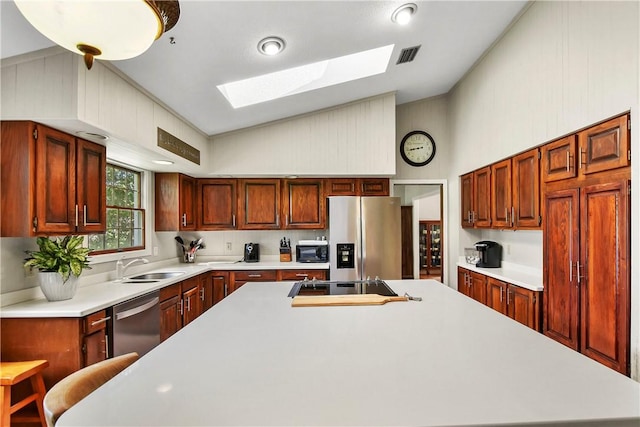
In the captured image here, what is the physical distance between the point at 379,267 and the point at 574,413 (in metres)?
3.27

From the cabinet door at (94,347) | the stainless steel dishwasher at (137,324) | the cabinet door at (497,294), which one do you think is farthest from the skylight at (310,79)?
the cabinet door at (497,294)

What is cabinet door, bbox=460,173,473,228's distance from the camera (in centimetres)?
427

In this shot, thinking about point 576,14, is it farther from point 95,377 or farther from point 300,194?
point 95,377

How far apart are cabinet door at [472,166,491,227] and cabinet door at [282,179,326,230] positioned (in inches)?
73.5

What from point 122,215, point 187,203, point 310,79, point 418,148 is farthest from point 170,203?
point 418,148

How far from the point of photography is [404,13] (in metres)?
2.52

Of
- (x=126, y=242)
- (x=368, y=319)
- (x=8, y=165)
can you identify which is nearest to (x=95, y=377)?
(x=368, y=319)

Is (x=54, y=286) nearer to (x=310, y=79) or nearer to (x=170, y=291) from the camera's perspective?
(x=170, y=291)

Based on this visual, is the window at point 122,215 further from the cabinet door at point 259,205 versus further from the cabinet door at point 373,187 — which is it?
the cabinet door at point 373,187

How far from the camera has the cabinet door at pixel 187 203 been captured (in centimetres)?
401

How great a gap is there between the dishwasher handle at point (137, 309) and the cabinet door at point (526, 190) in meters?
3.31

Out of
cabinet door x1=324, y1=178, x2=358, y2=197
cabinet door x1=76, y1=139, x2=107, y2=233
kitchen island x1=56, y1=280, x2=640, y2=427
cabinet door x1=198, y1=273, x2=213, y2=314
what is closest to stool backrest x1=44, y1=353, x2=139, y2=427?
kitchen island x1=56, y1=280, x2=640, y2=427

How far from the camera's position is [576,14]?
7.95 ft

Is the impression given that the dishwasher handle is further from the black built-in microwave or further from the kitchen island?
the black built-in microwave
